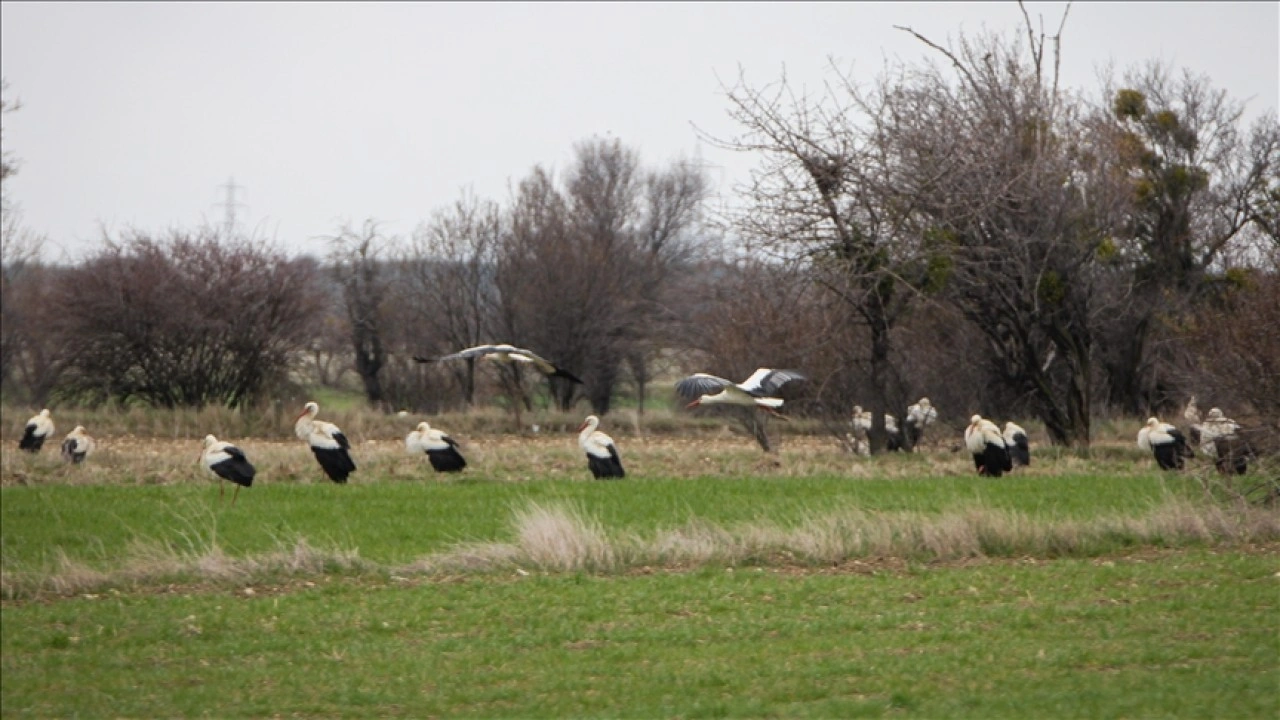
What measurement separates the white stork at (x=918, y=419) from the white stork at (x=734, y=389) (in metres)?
9.65

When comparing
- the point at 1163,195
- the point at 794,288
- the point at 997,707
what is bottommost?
the point at 997,707

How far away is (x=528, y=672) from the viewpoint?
28.2ft

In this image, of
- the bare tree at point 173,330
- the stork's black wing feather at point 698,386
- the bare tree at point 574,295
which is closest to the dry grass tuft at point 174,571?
the stork's black wing feather at point 698,386

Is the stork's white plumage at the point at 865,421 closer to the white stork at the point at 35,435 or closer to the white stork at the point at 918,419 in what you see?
the white stork at the point at 918,419

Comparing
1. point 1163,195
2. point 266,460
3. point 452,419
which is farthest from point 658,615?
point 1163,195

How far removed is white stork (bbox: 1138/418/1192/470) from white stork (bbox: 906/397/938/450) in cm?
713

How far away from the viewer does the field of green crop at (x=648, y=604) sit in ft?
26.2

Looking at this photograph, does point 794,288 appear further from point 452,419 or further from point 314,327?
point 314,327

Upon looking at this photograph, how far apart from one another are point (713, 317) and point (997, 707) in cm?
2707

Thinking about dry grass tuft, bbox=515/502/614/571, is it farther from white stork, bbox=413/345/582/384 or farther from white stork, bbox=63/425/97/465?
white stork, bbox=63/425/97/465

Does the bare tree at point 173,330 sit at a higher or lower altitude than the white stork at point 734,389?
higher

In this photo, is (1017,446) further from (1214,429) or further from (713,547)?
(713,547)

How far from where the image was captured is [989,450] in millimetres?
20234

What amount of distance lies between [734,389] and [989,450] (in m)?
4.83
